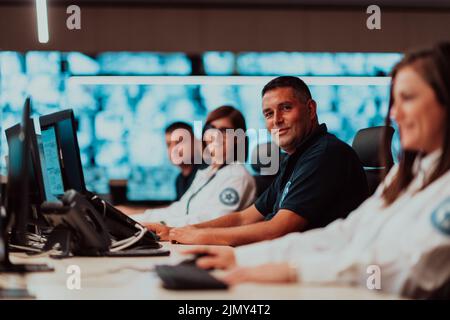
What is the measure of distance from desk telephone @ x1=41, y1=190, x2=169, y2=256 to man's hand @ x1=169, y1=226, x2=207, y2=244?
0.28m

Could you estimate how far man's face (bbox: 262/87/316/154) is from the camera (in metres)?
2.08

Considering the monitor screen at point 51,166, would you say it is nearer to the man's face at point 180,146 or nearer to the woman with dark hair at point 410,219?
the woman with dark hair at point 410,219

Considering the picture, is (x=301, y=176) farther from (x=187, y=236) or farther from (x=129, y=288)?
(x=129, y=288)

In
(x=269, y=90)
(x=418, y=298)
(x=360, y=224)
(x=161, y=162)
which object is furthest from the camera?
(x=161, y=162)

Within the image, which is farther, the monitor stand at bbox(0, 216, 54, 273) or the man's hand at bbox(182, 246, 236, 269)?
the monitor stand at bbox(0, 216, 54, 273)

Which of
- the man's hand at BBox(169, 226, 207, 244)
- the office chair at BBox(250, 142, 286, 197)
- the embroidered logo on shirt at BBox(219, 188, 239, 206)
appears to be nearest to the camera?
the man's hand at BBox(169, 226, 207, 244)

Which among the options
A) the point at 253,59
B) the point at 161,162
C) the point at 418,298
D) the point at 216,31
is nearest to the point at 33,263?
the point at 418,298

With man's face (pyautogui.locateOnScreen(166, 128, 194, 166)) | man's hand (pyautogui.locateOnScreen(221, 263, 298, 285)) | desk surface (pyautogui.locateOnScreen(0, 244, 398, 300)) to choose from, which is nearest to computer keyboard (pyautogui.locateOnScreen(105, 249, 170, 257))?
desk surface (pyautogui.locateOnScreen(0, 244, 398, 300))

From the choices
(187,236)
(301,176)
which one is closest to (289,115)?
(301,176)

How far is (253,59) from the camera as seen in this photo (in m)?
4.43

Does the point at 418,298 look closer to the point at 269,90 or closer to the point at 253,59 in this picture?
the point at 269,90

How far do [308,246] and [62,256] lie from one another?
66 centimetres

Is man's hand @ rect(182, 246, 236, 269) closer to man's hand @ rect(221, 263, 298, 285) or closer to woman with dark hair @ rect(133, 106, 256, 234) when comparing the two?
man's hand @ rect(221, 263, 298, 285)

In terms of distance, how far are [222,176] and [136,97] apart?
144cm
